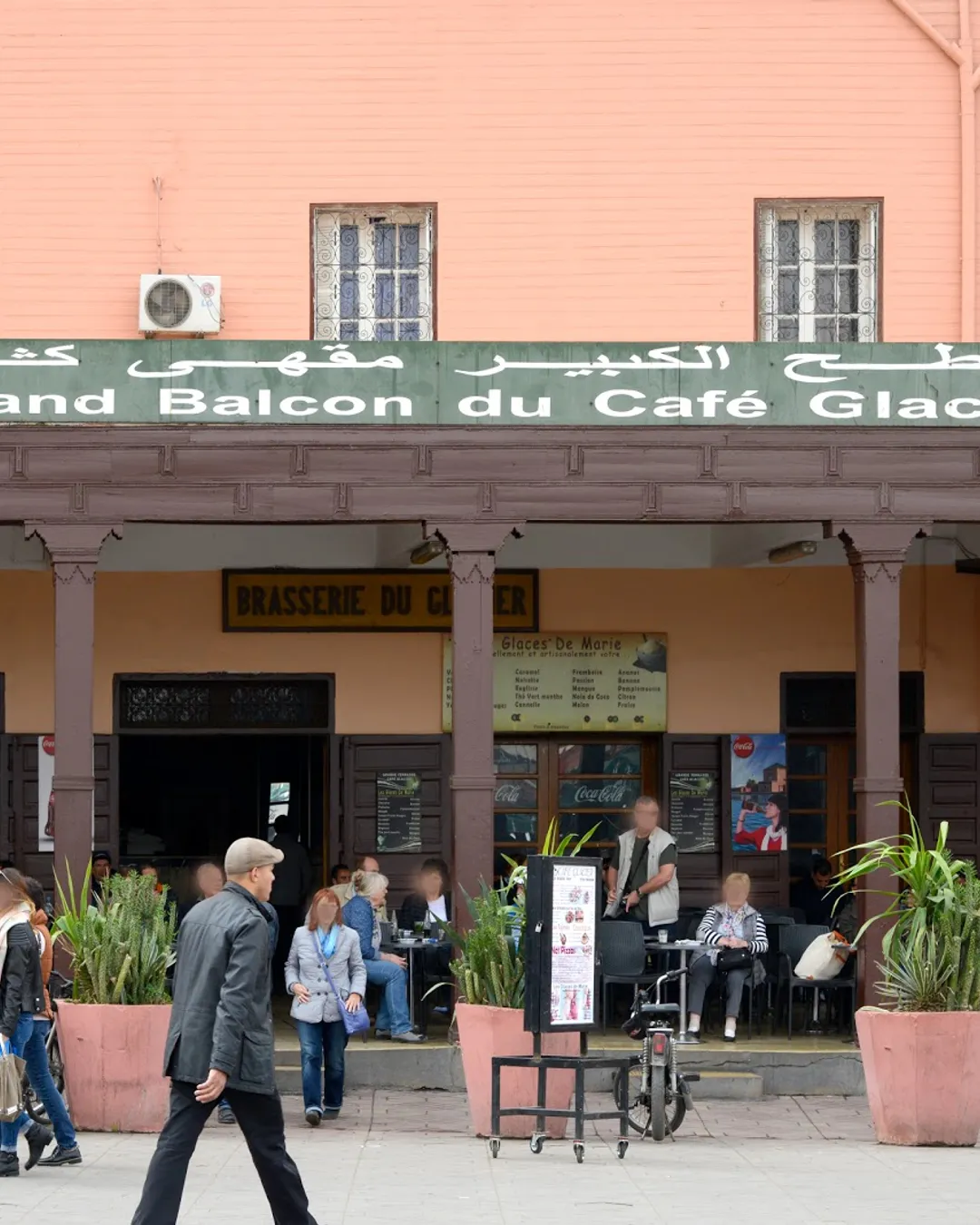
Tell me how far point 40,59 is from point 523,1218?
11.2 meters

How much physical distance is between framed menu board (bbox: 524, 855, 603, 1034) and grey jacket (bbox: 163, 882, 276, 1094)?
3.26m

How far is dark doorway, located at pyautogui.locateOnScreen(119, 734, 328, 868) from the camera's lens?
20203mm

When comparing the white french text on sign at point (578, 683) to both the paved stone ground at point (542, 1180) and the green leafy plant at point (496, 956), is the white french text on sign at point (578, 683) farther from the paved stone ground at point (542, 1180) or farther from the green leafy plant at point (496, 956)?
the green leafy plant at point (496, 956)

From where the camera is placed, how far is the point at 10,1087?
10414 mm

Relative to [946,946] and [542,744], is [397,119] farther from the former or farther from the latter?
[946,946]

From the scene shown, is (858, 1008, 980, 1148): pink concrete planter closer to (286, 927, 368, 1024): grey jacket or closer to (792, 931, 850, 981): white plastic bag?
(792, 931, 850, 981): white plastic bag

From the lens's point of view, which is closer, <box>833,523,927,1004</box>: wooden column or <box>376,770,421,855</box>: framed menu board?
<box>833,523,927,1004</box>: wooden column

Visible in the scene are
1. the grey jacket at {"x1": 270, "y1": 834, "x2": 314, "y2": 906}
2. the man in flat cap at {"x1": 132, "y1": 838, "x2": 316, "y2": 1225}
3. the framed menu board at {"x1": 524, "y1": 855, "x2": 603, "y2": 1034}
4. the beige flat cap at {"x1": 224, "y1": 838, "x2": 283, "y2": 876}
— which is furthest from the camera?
the grey jacket at {"x1": 270, "y1": 834, "x2": 314, "y2": 906}

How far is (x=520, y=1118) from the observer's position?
39.5 ft

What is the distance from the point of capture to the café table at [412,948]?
15.2 metres

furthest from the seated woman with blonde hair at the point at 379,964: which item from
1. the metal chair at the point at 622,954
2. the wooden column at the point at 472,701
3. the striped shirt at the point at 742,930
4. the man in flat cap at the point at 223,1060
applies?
the man in flat cap at the point at 223,1060

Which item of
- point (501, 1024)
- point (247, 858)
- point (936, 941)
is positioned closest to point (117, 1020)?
point (501, 1024)

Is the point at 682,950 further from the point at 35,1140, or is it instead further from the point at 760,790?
the point at 35,1140

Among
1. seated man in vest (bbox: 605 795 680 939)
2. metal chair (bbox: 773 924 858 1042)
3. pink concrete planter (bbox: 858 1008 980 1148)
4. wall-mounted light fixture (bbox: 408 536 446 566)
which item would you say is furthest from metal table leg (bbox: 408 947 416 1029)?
pink concrete planter (bbox: 858 1008 980 1148)
